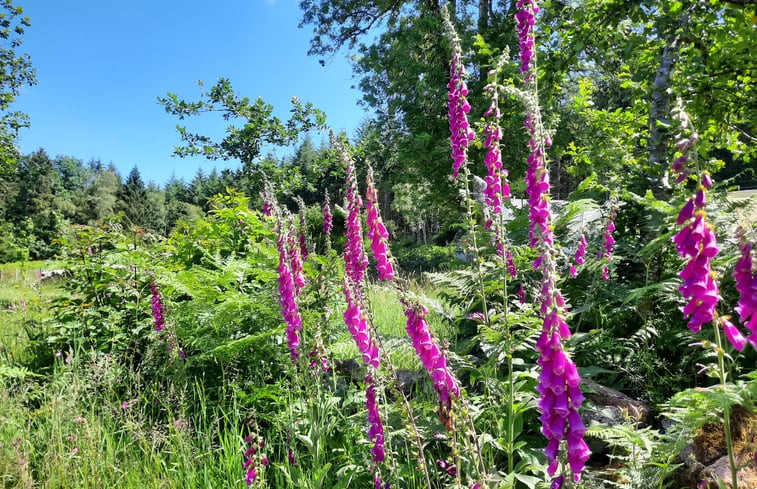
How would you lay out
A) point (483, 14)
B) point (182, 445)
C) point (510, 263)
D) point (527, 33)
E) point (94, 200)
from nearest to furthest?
point (182, 445)
point (527, 33)
point (510, 263)
point (483, 14)
point (94, 200)

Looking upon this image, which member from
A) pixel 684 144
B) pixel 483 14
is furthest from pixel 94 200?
pixel 684 144

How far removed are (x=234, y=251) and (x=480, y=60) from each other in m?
11.9

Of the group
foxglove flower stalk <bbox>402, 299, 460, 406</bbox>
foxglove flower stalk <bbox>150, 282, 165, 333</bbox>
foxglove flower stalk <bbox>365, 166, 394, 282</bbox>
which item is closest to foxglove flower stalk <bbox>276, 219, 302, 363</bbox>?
foxglove flower stalk <bbox>365, 166, 394, 282</bbox>

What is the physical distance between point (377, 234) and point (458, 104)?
1138mm

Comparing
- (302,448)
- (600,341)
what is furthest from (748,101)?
(302,448)

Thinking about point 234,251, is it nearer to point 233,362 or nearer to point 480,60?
point 233,362

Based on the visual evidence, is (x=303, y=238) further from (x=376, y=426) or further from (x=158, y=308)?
(x=376, y=426)

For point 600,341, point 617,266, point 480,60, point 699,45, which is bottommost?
point 600,341

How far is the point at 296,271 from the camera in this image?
263 cm

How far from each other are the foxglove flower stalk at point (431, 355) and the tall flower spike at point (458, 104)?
1.25 meters

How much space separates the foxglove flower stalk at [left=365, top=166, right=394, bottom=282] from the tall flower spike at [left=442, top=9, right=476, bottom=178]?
77 centimetres

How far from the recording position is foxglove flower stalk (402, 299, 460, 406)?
1599mm

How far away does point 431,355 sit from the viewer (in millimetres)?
1658

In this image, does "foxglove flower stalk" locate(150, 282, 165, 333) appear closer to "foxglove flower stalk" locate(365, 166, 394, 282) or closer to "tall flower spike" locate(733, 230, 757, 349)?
"foxglove flower stalk" locate(365, 166, 394, 282)
